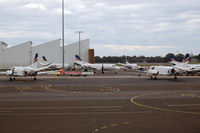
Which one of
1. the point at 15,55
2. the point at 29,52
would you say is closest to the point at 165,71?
the point at 29,52

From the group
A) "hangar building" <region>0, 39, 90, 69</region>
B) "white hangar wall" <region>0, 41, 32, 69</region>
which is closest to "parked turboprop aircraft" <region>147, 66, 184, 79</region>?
"hangar building" <region>0, 39, 90, 69</region>

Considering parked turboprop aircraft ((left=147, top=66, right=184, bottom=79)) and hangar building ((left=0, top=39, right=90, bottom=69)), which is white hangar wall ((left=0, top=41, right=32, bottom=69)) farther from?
parked turboprop aircraft ((left=147, top=66, right=184, bottom=79))

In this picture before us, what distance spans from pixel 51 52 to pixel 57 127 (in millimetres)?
94197

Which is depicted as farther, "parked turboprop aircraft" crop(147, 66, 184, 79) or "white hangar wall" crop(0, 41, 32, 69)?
"white hangar wall" crop(0, 41, 32, 69)

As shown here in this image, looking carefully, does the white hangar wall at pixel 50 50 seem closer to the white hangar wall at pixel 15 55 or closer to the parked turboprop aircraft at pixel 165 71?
the white hangar wall at pixel 15 55

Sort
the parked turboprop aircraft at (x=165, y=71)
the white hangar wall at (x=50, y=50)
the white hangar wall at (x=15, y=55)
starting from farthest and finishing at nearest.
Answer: the white hangar wall at (x=50, y=50) < the white hangar wall at (x=15, y=55) < the parked turboprop aircraft at (x=165, y=71)

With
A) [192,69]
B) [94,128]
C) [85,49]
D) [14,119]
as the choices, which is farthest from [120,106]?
[85,49]

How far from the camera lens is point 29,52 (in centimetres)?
9756

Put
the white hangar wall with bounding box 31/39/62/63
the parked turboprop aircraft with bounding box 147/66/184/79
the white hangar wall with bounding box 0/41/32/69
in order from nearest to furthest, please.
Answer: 1. the parked turboprop aircraft with bounding box 147/66/184/79
2. the white hangar wall with bounding box 0/41/32/69
3. the white hangar wall with bounding box 31/39/62/63

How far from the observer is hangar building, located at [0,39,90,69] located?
94613 millimetres

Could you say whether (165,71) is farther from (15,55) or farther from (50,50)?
(15,55)

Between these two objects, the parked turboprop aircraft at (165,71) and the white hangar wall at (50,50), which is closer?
the parked turboprop aircraft at (165,71)

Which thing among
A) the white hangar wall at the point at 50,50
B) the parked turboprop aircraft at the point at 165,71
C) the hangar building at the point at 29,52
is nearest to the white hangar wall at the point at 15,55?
the hangar building at the point at 29,52

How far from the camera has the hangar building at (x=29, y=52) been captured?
310 ft
